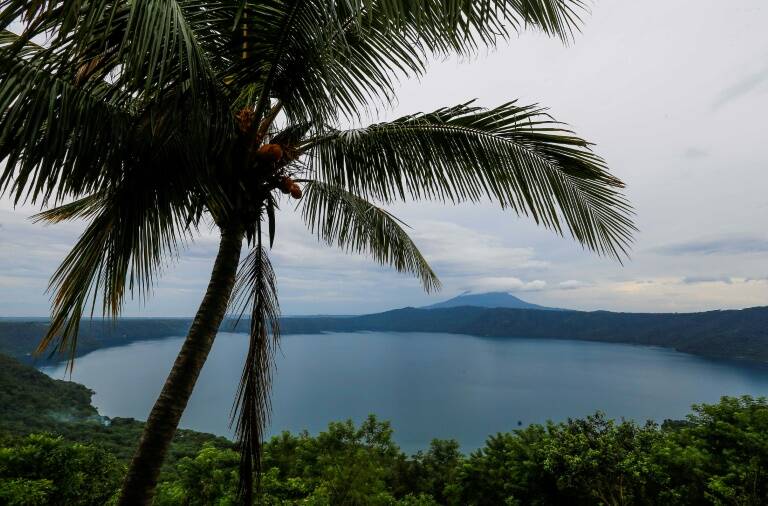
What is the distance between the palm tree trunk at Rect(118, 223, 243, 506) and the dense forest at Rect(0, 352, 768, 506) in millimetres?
2197

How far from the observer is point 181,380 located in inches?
80.0

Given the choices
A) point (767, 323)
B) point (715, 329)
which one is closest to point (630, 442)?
point (767, 323)

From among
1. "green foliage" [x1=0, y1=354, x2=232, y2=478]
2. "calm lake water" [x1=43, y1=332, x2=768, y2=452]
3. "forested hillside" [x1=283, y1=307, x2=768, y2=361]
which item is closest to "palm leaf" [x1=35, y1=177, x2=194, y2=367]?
"green foliage" [x1=0, y1=354, x2=232, y2=478]

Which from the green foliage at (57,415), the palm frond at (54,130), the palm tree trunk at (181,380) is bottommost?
the green foliage at (57,415)

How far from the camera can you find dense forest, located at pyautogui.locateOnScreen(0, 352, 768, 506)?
4.21m

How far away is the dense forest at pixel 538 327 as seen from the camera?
2692 inches

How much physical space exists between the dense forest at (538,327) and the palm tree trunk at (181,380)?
138 ft

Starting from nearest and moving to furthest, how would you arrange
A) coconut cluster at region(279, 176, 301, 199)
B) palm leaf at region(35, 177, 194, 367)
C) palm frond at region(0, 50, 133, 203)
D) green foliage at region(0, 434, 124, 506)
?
1. palm frond at region(0, 50, 133, 203)
2. palm leaf at region(35, 177, 194, 367)
3. coconut cluster at region(279, 176, 301, 199)
4. green foliage at region(0, 434, 124, 506)

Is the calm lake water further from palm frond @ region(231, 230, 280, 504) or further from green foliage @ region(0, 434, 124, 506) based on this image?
palm frond @ region(231, 230, 280, 504)

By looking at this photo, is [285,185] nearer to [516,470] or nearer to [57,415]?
[516,470]

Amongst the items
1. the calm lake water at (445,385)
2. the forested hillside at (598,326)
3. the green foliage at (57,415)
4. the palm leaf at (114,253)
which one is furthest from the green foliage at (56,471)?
the forested hillside at (598,326)

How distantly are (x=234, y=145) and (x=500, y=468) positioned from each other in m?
6.65

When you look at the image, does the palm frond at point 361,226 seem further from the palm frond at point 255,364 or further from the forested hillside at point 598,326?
the forested hillside at point 598,326

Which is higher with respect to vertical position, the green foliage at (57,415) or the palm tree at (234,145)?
the palm tree at (234,145)
